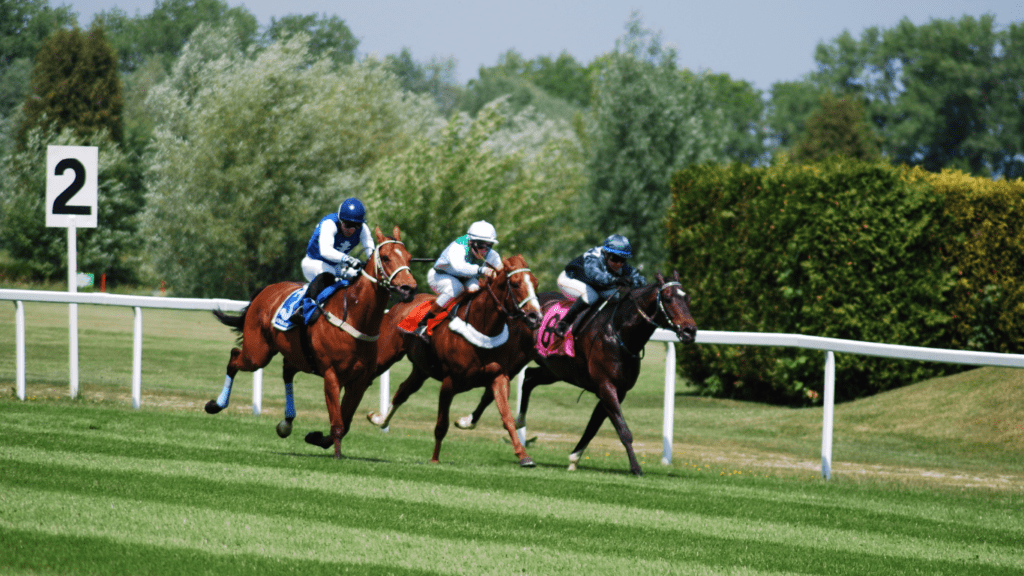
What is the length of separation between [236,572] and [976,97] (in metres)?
63.6

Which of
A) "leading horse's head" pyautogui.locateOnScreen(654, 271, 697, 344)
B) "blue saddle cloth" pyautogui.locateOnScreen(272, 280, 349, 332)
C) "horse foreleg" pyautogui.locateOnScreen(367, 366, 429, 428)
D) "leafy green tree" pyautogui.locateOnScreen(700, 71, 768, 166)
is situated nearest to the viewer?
"leading horse's head" pyautogui.locateOnScreen(654, 271, 697, 344)

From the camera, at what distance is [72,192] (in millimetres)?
12727

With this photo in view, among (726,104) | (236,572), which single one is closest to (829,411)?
(236,572)

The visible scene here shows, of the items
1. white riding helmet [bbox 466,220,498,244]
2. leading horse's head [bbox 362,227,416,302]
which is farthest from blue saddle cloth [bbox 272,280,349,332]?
white riding helmet [bbox 466,220,498,244]

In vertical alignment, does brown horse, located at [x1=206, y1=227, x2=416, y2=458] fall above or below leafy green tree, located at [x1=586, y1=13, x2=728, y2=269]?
below

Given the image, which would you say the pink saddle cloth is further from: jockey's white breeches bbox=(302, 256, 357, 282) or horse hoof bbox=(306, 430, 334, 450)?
horse hoof bbox=(306, 430, 334, 450)

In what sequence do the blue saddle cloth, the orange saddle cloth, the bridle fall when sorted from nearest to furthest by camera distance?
the blue saddle cloth, the bridle, the orange saddle cloth

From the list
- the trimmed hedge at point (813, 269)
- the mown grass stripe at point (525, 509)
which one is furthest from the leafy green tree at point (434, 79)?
the mown grass stripe at point (525, 509)

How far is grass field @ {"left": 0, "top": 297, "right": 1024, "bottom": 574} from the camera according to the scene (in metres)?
5.43

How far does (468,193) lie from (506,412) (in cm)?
1730

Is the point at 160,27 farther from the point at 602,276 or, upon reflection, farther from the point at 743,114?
the point at 602,276

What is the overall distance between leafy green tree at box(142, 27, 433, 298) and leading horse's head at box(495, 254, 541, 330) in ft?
70.6

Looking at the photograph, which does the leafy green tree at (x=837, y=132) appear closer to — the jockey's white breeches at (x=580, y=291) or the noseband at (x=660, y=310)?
the jockey's white breeches at (x=580, y=291)

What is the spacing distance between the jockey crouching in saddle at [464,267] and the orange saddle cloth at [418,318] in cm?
7
